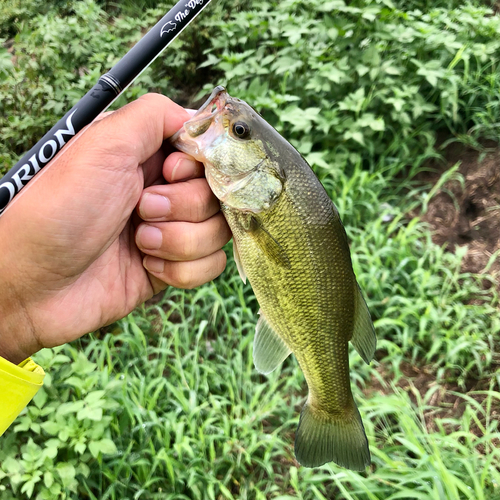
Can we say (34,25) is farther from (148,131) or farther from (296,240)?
(296,240)

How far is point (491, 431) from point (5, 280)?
2.55 m

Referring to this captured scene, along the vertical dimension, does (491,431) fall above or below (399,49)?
below

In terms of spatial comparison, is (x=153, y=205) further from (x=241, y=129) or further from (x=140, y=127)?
(x=241, y=129)

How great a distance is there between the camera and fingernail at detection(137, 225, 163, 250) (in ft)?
5.43

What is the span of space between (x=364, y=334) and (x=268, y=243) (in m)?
0.47

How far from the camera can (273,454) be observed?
2.46m

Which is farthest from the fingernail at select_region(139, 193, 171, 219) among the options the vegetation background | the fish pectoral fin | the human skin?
the vegetation background

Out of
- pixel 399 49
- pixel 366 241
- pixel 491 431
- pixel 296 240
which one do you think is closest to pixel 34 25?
pixel 399 49

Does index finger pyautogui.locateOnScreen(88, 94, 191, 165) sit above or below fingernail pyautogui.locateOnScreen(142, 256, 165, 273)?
above

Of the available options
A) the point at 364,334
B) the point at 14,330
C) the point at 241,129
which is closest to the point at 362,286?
the point at 364,334

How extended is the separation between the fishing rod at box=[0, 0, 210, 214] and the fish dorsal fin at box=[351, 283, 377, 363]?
1.01m

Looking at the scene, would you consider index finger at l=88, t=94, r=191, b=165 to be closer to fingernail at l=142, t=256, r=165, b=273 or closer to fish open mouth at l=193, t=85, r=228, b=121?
fish open mouth at l=193, t=85, r=228, b=121

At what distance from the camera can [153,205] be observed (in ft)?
5.28

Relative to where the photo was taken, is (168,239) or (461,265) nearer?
(168,239)
